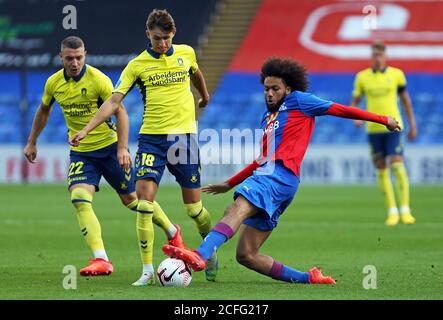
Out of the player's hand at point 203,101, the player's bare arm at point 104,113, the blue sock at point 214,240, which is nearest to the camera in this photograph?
the blue sock at point 214,240

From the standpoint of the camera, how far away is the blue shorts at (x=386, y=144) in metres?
16.0

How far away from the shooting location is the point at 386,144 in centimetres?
1614

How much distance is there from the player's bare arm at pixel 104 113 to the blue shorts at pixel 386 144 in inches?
291

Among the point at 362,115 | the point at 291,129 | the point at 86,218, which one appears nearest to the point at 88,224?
the point at 86,218

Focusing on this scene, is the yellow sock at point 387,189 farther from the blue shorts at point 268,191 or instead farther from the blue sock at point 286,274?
the blue shorts at point 268,191

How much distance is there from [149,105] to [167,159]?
20.1 inches

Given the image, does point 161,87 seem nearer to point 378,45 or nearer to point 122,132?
point 122,132

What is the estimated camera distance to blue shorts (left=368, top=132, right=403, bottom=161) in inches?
629

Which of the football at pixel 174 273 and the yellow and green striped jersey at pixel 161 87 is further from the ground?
the yellow and green striped jersey at pixel 161 87

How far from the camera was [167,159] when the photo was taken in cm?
960

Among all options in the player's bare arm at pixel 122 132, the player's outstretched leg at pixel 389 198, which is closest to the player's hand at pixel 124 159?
the player's bare arm at pixel 122 132

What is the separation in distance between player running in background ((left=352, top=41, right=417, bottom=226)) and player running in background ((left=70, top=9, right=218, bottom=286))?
256 inches

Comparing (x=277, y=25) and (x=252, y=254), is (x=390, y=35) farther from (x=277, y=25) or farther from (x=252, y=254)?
(x=252, y=254)
